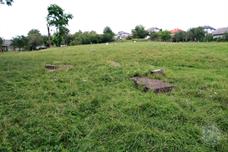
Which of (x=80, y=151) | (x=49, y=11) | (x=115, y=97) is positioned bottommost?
(x=80, y=151)

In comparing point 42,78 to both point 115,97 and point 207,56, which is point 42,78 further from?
point 207,56

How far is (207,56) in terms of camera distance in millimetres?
8914

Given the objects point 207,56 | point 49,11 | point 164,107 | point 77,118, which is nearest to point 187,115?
point 164,107

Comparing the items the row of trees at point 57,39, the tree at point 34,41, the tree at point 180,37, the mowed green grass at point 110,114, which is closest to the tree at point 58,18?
the row of trees at point 57,39

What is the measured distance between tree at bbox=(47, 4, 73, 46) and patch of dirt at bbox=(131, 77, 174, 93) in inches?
991

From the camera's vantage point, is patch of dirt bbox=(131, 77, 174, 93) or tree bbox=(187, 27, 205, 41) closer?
patch of dirt bbox=(131, 77, 174, 93)

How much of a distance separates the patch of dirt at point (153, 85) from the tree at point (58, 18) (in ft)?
82.6

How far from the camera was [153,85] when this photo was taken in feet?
16.3

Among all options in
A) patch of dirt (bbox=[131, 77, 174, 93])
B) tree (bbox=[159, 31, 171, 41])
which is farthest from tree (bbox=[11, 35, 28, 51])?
patch of dirt (bbox=[131, 77, 174, 93])

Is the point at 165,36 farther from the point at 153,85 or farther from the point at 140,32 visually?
the point at 153,85

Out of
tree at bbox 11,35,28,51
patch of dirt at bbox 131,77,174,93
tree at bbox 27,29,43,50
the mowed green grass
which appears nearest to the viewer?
the mowed green grass

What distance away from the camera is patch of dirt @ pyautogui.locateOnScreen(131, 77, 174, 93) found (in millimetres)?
4793

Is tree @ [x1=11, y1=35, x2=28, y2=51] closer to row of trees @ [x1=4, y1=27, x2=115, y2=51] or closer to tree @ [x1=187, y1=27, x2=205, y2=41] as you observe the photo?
row of trees @ [x1=4, y1=27, x2=115, y2=51]

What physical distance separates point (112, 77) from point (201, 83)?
1.94 meters
